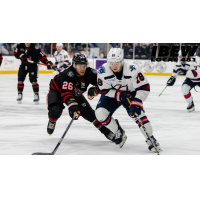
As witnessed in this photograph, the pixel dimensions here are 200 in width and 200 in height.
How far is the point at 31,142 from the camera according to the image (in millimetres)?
3250

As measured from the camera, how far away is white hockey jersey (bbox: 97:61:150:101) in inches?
110

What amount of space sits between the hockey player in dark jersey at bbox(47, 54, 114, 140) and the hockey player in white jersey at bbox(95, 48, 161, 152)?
0.17 metres

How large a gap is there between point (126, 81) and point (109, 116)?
0.36 metres

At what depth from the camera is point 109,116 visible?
2.96 metres

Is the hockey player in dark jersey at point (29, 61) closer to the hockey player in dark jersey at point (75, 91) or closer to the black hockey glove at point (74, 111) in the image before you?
the hockey player in dark jersey at point (75, 91)

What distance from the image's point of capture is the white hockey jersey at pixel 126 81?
2.81 meters

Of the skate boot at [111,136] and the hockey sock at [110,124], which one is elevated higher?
the hockey sock at [110,124]

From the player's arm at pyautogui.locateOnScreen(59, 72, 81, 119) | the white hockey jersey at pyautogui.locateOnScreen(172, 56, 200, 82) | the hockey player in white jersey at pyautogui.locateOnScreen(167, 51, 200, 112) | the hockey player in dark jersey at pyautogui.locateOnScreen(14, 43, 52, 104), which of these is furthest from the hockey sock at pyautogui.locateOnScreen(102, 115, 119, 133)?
the hockey player in dark jersey at pyautogui.locateOnScreen(14, 43, 52, 104)

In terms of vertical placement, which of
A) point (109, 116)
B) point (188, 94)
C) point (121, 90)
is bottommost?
point (188, 94)

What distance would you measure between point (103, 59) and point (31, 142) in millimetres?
11447

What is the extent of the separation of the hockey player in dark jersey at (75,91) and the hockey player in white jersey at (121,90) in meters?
0.17

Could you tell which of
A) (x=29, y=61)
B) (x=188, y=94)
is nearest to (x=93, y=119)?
(x=188, y=94)

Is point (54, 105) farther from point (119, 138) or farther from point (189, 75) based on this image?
point (189, 75)

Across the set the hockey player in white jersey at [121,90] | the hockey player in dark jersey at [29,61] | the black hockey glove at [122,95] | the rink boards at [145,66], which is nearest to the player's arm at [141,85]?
the hockey player in white jersey at [121,90]
